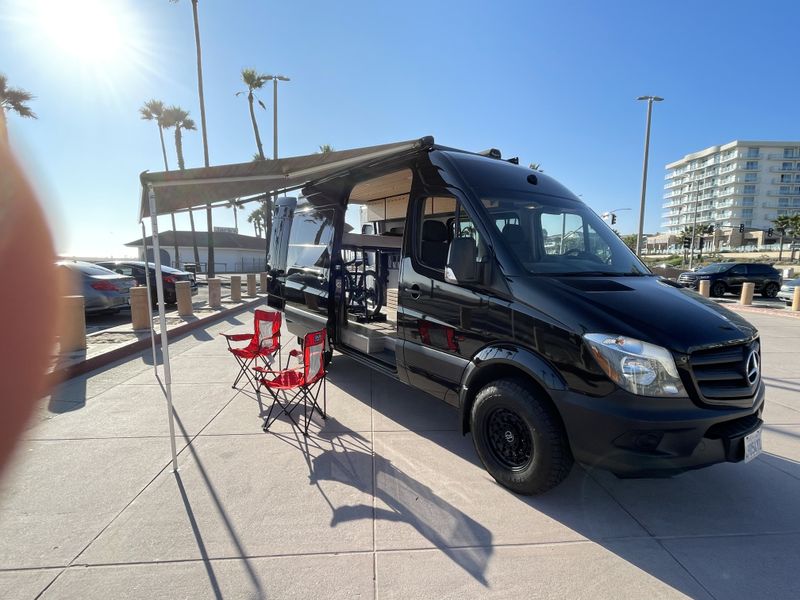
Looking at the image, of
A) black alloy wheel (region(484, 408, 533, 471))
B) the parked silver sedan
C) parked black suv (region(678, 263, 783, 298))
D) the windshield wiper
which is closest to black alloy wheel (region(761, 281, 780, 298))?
parked black suv (region(678, 263, 783, 298))

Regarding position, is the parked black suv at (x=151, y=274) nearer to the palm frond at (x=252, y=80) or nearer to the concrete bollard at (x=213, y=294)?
the concrete bollard at (x=213, y=294)

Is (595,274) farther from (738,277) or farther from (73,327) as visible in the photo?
(738,277)

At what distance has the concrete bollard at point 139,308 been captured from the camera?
7.85 meters

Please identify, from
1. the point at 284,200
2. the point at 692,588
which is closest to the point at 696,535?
the point at 692,588

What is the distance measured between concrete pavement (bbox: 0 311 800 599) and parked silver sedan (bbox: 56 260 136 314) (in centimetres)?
621

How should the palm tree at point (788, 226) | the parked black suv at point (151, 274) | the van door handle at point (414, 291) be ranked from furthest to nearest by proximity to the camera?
the palm tree at point (788, 226) → the parked black suv at point (151, 274) → the van door handle at point (414, 291)

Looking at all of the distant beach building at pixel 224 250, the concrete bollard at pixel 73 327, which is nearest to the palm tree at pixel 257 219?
the distant beach building at pixel 224 250

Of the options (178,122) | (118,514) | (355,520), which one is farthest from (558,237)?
(178,122)

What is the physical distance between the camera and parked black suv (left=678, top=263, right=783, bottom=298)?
1814 centimetres

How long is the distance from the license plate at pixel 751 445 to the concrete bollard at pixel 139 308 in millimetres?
8780

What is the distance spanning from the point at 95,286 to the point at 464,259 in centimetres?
953

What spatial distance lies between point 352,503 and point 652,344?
213 cm

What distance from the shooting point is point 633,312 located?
2.48 meters

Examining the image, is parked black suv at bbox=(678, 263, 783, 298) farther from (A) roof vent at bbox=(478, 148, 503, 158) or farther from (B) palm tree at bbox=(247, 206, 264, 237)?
(B) palm tree at bbox=(247, 206, 264, 237)
